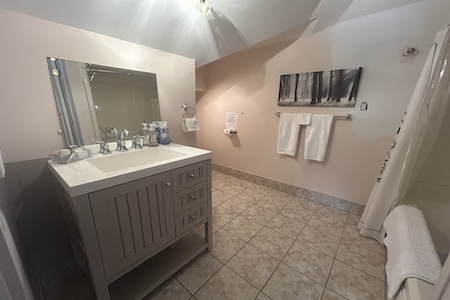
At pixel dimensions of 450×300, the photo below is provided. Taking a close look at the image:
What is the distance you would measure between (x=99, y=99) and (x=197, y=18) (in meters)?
1.02

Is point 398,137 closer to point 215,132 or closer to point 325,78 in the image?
point 325,78

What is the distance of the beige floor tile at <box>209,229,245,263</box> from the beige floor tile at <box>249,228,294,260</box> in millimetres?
140

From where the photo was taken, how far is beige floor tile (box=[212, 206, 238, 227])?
5.88 ft

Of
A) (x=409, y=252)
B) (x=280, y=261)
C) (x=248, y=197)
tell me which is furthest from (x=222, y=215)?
(x=409, y=252)

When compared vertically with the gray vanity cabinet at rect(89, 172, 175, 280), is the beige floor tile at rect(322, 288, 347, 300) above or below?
below

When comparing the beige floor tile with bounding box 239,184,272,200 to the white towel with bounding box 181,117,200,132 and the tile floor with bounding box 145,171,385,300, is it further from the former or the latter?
the white towel with bounding box 181,117,200,132

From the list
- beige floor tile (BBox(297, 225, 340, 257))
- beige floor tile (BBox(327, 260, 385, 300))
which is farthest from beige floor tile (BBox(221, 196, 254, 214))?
beige floor tile (BBox(327, 260, 385, 300))

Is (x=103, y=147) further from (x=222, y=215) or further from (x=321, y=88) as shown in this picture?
(x=321, y=88)

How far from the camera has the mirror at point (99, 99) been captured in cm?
106

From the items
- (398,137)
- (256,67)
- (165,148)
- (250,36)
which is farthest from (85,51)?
(398,137)

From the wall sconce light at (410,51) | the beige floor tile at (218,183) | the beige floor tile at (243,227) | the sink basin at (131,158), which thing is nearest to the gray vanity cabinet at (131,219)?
the sink basin at (131,158)

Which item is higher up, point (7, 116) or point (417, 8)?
point (417, 8)

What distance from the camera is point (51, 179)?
3.50 feet

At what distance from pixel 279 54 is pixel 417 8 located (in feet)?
3.82
